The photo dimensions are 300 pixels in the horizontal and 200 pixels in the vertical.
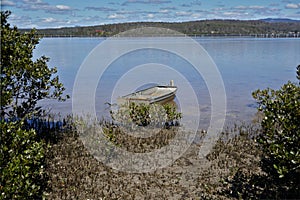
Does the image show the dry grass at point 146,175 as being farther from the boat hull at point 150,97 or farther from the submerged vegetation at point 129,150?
the boat hull at point 150,97

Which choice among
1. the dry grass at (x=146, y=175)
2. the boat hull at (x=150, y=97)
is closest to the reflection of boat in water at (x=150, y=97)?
the boat hull at (x=150, y=97)

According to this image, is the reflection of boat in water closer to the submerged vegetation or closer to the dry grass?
the submerged vegetation

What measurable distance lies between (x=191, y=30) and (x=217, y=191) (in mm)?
159182

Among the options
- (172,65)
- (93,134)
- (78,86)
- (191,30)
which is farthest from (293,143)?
(191,30)

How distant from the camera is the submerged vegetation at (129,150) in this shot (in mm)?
6402

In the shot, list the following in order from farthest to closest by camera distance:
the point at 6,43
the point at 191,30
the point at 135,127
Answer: the point at 191,30, the point at 135,127, the point at 6,43

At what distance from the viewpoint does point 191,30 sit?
536ft

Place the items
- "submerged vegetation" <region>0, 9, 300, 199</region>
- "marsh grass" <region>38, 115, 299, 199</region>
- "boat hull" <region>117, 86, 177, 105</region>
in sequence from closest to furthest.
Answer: "submerged vegetation" <region>0, 9, 300, 199</region> → "marsh grass" <region>38, 115, 299, 199</region> → "boat hull" <region>117, 86, 177, 105</region>

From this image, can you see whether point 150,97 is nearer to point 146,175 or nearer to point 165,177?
point 146,175

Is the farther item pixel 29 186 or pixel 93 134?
pixel 93 134

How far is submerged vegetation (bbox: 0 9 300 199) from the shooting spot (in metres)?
6.40

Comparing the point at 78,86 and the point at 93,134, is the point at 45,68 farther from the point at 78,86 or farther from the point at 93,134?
the point at 78,86

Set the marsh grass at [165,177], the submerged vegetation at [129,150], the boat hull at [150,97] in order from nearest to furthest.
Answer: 1. the submerged vegetation at [129,150]
2. the marsh grass at [165,177]
3. the boat hull at [150,97]

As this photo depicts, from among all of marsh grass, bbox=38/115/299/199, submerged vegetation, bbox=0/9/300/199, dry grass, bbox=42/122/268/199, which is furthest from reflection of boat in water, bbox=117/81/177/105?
dry grass, bbox=42/122/268/199
